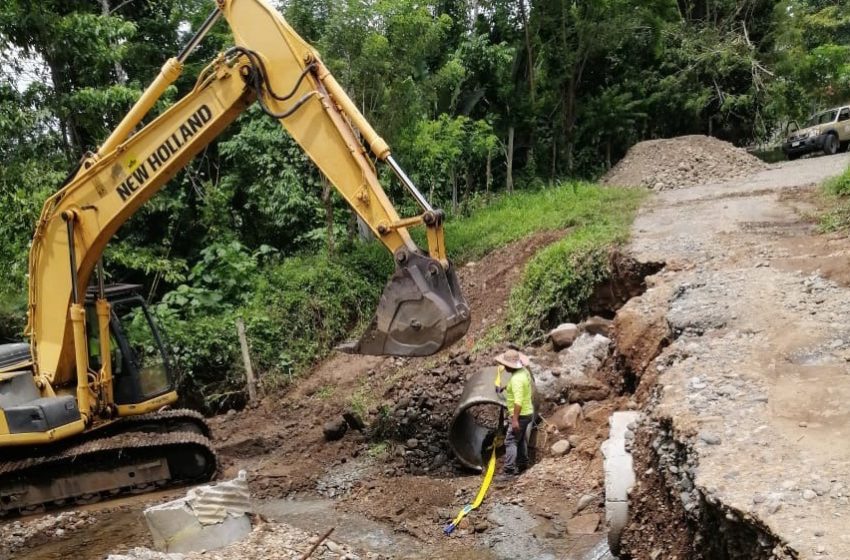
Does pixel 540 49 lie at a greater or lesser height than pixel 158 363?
greater

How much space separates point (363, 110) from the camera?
1306 centimetres

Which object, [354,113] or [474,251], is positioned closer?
[354,113]

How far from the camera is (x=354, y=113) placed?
6.25m

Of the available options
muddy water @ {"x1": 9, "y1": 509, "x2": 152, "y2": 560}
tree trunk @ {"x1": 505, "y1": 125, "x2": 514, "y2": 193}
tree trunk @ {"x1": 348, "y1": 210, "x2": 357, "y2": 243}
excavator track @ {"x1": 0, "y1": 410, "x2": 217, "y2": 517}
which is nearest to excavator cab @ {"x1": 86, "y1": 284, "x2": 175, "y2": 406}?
excavator track @ {"x1": 0, "y1": 410, "x2": 217, "y2": 517}

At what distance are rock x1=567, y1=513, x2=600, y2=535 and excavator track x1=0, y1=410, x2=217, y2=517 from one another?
3945 millimetres

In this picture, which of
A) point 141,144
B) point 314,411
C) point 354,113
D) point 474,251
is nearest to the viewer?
point 354,113

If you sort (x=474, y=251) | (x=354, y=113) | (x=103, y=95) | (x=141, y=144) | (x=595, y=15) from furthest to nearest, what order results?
(x=595, y=15)
(x=474, y=251)
(x=103, y=95)
(x=141, y=144)
(x=354, y=113)

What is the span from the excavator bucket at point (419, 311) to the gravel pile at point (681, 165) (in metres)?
12.7

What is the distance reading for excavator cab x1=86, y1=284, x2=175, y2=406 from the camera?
298 inches

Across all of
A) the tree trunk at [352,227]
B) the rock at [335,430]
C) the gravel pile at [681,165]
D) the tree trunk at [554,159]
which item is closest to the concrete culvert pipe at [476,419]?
the rock at [335,430]

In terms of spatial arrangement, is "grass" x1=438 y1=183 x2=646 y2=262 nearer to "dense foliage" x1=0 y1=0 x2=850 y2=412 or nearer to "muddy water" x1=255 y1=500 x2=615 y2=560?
"dense foliage" x1=0 y1=0 x2=850 y2=412

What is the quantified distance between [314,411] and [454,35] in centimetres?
1225

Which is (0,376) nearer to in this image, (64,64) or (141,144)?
(141,144)

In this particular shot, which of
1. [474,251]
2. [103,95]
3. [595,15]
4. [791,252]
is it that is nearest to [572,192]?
[474,251]
